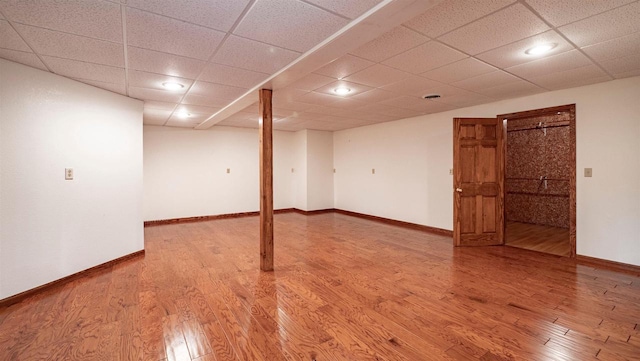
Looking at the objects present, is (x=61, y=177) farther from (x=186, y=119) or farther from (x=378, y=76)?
(x=378, y=76)

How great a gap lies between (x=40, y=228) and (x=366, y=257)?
3966mm

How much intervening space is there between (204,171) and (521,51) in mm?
6887

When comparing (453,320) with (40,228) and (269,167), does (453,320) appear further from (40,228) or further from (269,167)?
(40,228)

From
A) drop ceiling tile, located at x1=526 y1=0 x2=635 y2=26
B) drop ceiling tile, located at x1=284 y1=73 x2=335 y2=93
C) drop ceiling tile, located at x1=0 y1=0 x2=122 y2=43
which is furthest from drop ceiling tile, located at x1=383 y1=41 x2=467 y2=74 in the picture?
drop ceiling tile, located at x1=0 y1=0 x2=122 y2=43

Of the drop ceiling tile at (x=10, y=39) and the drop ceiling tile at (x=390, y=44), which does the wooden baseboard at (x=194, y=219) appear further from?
the drop ceiling tile at (x=390, y=44)

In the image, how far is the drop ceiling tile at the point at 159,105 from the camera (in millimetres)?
4684

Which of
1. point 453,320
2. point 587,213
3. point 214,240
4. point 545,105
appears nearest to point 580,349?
point 453,320

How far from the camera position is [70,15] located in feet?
6.72

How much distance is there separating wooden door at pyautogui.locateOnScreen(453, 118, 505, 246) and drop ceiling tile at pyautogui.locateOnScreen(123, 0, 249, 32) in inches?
162

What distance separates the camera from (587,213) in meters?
4.04

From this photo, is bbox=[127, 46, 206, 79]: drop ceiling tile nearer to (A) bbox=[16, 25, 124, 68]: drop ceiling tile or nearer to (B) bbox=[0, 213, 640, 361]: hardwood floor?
(A) bbox=[16, 25, 124, 68]: drop ceiling tile

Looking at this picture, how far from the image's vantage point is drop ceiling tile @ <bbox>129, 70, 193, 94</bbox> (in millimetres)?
3309

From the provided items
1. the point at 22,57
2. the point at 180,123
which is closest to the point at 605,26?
the point at 22,57

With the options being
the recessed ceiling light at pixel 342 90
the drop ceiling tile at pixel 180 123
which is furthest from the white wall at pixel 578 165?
the drop ceiling tile at pixel 180 123
